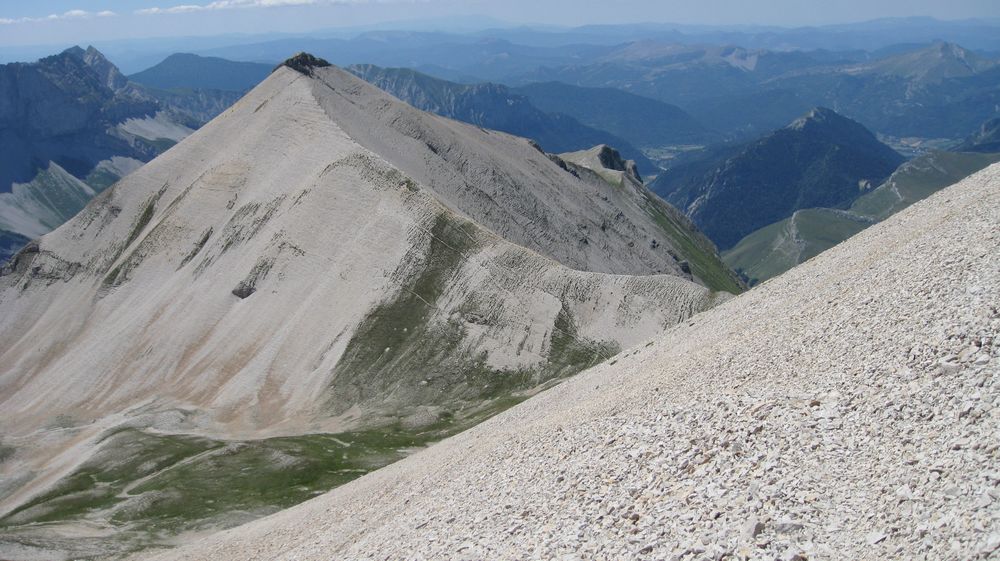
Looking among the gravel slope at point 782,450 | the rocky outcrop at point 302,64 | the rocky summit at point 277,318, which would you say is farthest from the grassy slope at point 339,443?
the rocky outcrop at point 302,64

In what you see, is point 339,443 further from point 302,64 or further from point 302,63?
point 302,63

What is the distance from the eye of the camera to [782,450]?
87.6 ft

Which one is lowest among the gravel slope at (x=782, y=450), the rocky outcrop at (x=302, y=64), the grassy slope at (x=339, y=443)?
the grassy slope at (x=339, y=443)

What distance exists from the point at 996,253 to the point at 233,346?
394 feet

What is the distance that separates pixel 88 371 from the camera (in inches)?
5364

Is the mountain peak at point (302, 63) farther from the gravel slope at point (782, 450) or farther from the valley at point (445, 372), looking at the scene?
the gravel slope at point (782, 450)

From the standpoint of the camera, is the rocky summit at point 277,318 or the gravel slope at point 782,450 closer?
the gravel slope at point 782,450

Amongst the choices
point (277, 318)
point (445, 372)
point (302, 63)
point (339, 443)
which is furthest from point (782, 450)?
point (302, 63)

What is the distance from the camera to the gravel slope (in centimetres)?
2214

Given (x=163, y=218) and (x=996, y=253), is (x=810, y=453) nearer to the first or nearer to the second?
(x=996, y=253)

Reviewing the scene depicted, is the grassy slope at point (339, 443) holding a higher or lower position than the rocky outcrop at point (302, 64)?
lower

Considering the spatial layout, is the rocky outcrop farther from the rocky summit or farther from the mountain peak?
the rocky summit

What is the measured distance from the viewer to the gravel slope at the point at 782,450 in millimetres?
22141

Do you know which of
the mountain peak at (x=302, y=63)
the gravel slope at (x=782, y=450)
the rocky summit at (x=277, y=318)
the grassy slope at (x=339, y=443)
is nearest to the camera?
the gravel slope at (x=782, y=450)
